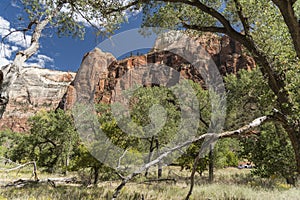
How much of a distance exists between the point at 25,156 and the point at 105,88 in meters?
84.3

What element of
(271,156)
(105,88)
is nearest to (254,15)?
(271,156)

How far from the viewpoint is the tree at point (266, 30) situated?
5668mm

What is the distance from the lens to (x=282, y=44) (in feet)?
24.7

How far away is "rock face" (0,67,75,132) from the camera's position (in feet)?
407

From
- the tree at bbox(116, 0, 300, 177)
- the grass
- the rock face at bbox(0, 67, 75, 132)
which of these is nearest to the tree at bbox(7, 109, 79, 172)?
the grass

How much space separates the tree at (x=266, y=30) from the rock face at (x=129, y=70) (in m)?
85.4

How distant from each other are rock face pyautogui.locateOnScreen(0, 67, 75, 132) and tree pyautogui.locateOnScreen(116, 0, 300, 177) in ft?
410

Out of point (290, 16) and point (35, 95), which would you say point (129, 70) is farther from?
point (290, 16)

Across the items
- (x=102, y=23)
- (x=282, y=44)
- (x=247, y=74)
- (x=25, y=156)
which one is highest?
(x=247, y=74)

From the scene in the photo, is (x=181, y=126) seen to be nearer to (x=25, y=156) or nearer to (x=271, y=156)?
(x=271, y=156)

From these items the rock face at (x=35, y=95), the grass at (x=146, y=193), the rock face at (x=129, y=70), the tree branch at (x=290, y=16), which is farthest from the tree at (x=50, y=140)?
the rock face at (x=35, y=95)

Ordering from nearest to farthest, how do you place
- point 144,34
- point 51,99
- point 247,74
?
point 144,34 < point 247,74 < point 51,99

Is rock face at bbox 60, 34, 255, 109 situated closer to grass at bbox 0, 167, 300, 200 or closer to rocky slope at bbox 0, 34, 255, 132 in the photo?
rocky slope at bbox 0, 34, 255, 132

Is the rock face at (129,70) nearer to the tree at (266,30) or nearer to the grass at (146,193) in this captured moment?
the grass at (146,193)
